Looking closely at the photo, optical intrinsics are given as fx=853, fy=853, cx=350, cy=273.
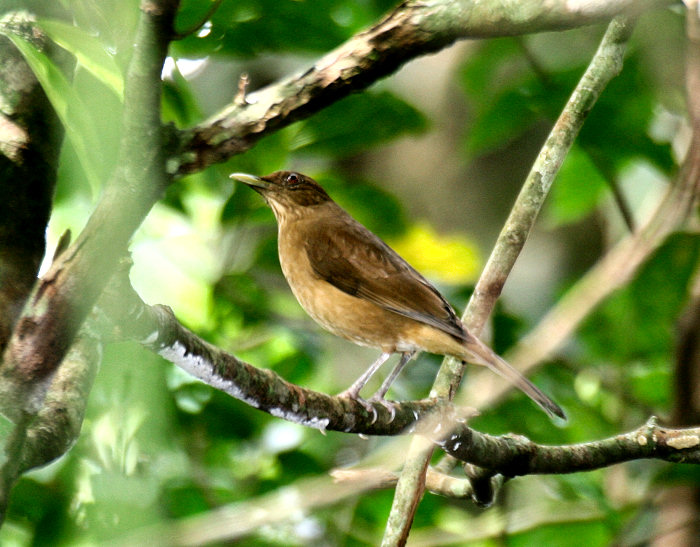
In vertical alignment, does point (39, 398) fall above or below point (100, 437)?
above

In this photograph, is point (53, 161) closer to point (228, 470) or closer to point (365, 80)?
point (365, 80)

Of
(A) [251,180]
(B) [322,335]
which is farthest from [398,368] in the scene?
(A) [251,180]

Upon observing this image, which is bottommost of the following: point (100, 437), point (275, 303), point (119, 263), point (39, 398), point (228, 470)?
point (228, 470)

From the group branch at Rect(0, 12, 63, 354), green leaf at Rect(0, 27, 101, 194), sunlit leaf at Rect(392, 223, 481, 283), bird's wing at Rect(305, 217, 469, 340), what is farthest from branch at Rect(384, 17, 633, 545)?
sunlit leaf at Rect(392, 223, 481, 283)

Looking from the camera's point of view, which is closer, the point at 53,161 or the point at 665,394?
the point at 53,161

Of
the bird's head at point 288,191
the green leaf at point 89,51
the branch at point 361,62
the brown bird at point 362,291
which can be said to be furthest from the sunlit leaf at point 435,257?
the green leaf at point 89,51

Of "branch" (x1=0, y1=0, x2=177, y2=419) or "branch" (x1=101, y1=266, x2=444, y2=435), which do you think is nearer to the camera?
"branch" (x1=0, y1=0, x2=177, y2=419)

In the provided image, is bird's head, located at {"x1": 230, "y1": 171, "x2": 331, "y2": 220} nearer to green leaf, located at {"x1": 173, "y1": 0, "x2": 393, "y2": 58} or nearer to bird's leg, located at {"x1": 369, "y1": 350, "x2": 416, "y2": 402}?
green leaf, located at {"x1": 173, "y1": 0, "x2": 393, "y2": 58}

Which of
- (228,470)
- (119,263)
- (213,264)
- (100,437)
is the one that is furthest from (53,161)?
(228,470)
